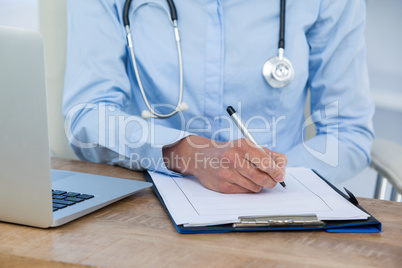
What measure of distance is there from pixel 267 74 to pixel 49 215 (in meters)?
0.70

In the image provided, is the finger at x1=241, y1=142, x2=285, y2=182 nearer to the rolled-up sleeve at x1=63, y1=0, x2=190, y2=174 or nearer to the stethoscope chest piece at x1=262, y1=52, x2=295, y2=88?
the rolled-up sleeve at x1=63, y1=0, x2=190, y2=174

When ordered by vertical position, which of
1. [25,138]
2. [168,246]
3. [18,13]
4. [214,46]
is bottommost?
[168,246]

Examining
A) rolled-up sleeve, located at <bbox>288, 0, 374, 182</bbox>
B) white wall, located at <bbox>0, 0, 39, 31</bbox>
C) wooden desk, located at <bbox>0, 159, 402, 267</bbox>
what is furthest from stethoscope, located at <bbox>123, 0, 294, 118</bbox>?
white wall, located at <bbox>0, 0, 39, 31</bbox>

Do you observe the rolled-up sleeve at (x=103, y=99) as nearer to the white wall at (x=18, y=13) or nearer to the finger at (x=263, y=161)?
the finger at (x=263, y=161)

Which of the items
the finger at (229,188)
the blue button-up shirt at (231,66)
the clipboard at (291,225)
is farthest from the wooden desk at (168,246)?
the blue button-up shirt at (231,66)

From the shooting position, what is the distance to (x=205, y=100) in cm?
114

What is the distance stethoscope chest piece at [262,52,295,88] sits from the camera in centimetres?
112

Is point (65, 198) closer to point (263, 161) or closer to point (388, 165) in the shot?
point (263, 161)

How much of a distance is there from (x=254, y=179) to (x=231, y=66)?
46 cm

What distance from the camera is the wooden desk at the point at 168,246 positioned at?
20.4 inches

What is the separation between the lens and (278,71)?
3.68ft

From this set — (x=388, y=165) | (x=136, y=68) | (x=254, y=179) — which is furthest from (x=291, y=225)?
(x=136, y=68)

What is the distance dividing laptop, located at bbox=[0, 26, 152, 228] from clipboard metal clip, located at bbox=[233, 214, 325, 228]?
22 cm

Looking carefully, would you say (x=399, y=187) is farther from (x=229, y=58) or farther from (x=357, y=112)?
(x=229, y=58)
